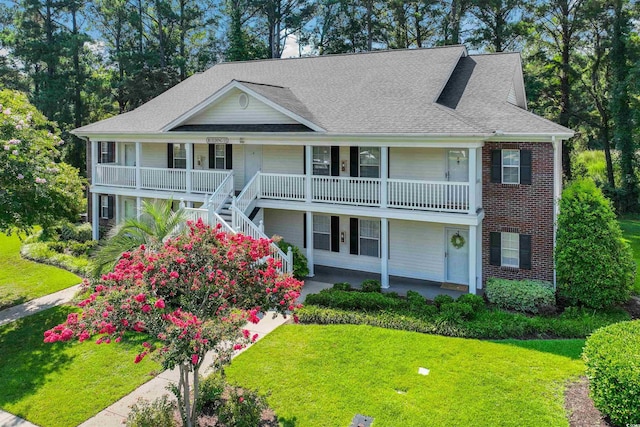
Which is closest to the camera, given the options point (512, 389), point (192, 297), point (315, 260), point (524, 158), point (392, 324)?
point (192, 297)

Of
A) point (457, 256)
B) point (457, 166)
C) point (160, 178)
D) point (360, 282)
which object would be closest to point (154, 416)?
point (360, 282)

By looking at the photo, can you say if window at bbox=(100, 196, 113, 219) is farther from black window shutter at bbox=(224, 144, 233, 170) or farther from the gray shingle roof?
black window shutter at bbox=(224, 144, 233, 170)

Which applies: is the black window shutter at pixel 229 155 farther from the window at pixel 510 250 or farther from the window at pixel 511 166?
the window at pixel 510 250

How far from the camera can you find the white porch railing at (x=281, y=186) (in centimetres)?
1803

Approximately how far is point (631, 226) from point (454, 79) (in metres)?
17.6

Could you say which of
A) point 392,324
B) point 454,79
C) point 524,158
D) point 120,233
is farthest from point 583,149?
point 120,233

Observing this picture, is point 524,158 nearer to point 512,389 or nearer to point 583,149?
point 512,389

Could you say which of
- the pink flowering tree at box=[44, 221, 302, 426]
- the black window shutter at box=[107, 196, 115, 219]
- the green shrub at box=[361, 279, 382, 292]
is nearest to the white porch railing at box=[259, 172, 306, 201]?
the green shrub at box=[361, 279, 382, 292]

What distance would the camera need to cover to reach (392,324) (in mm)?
12945

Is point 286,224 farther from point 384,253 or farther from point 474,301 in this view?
point 474,301

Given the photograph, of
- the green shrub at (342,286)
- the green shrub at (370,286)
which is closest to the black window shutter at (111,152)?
the green shrub at (342,286)

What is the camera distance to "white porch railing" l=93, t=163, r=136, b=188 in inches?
876

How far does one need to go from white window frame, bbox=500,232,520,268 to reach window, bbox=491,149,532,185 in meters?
1.81

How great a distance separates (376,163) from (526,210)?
18.3 feet
